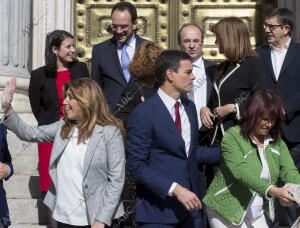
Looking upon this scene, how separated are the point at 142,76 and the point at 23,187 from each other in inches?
69.7

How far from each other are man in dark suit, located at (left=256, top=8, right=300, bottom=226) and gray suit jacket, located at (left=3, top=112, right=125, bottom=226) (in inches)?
57.5

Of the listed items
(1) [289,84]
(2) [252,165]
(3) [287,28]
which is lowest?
(2) [252,165]

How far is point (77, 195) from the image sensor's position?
11.8ft

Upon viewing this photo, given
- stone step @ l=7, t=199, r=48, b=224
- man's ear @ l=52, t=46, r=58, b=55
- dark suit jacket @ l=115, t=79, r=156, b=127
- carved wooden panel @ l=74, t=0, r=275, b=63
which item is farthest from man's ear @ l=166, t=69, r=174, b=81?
carved wooden panel @ l=74, t=0, r=275, b=63

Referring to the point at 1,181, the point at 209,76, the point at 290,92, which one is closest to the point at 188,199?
the point at 1,181

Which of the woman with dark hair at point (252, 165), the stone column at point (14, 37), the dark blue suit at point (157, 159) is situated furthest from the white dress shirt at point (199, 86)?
the stone column at point (14, 37)

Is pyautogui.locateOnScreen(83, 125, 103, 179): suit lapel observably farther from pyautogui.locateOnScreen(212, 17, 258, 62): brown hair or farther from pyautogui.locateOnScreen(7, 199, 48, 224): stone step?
pyautogui.locateOnScreen(7, 199, 48, 224): stone step

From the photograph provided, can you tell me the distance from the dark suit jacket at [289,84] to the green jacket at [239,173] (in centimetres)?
87

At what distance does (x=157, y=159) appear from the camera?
11.7 ft

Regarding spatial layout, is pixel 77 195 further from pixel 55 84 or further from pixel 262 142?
pixel 55 84

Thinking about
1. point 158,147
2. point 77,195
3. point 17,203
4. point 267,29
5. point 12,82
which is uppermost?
point 267,29

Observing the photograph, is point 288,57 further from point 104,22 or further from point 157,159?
point 104,22

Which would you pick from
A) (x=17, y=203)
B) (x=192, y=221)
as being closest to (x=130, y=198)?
(x=17, y=203)

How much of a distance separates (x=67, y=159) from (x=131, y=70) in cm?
103
